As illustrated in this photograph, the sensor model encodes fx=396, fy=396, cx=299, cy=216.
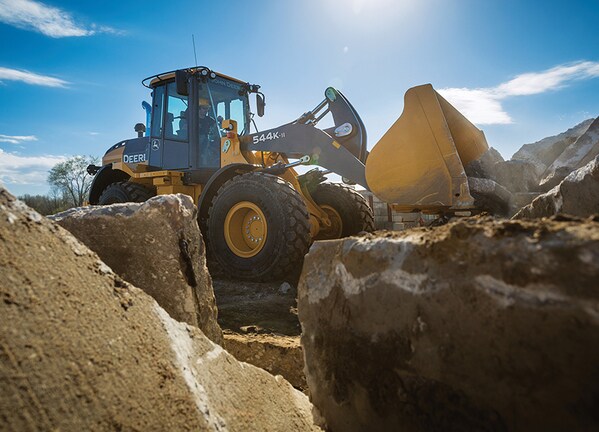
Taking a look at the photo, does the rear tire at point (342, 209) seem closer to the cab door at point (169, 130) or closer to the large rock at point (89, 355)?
the cab door at point (169, 130)

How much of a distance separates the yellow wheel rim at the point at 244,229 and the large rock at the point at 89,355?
3.61m

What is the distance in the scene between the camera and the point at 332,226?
6195 millimetres

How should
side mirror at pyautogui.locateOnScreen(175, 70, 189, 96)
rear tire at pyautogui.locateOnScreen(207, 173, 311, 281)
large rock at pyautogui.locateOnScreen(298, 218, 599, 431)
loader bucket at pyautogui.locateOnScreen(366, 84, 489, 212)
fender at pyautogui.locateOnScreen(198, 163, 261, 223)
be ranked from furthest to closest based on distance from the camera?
side mirror at pyautogui.locateOnScreen(175, 70, 189, 96) → fender at pyautogui.locateOnScreen(198, 163, 261, 223) → rear tire at pyautogui.locateOnScreen(207, 173, 311, 281) → loader bucket at pyautogui.locateOnScreen(366, 84, 489, 212) → large rock at pyautogui.locateOnScreen(298, 218, 599, 431)

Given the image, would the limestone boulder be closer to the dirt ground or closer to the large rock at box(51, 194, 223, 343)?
the dirt ground

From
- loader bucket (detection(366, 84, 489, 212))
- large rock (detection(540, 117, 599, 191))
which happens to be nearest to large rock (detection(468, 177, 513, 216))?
loader bucket (detection(366, 84, 489, 212))

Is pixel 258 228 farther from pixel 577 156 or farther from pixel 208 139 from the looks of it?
pixel 577 156

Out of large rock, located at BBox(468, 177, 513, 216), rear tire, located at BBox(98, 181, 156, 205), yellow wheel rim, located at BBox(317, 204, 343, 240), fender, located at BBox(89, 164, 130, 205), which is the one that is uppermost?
fender, located at BBox(89, 164, 130, 205)

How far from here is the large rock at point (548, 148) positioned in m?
7.48

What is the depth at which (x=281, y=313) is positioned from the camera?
394 centimetres

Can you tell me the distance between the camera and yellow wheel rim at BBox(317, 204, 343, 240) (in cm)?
609

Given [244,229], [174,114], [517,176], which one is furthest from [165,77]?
[517,176]

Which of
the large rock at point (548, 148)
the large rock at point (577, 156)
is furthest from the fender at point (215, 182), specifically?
the large rock at point (548, 148)

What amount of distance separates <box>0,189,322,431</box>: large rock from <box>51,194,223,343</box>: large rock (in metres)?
0.56

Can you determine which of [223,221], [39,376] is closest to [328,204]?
[223,221]
